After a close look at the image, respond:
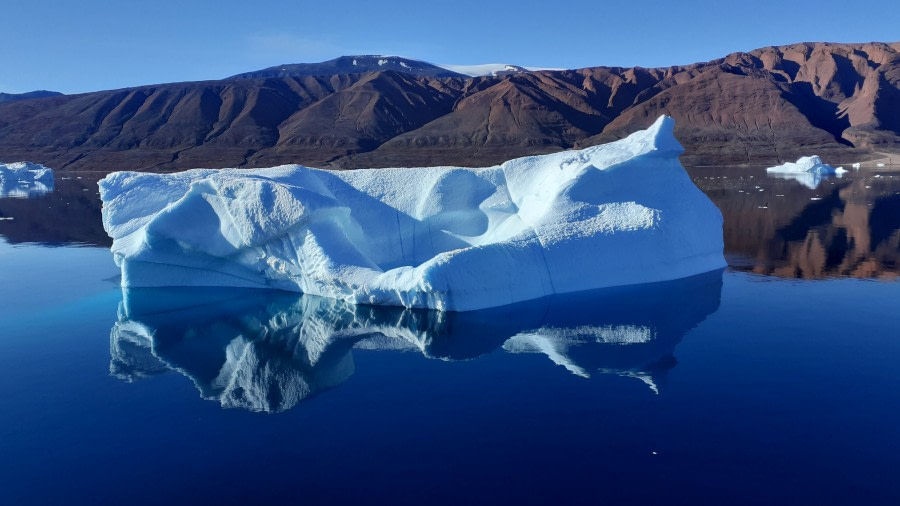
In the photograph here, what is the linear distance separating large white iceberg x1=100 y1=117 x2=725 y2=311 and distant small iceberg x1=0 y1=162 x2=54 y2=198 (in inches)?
1293

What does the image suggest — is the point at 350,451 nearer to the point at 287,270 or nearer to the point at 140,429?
the point at 140,429

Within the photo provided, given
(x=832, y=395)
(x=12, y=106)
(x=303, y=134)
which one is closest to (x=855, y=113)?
(x=303, y=134)

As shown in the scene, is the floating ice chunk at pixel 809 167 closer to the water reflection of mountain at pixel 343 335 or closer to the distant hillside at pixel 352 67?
the water reflection of mountain at pixel 343 335

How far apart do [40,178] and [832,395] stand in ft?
174

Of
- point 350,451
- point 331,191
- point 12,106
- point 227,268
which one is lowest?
point 350,451

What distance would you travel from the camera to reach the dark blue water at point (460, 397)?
5.96 m

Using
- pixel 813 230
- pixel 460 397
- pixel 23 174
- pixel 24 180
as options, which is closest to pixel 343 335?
pixel 460 397

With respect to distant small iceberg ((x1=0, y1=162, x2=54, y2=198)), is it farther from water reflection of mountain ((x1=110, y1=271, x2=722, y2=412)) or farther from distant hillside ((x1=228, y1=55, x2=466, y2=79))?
distant hillside ((x1=228, y1=55, x2=466, y2=79))

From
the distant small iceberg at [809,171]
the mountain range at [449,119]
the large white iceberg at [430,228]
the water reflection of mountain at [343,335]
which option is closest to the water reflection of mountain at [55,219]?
the large white iceberg at [430,228]

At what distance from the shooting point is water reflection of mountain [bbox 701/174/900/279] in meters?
14.9

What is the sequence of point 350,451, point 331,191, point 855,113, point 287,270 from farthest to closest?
point 855,113, point 331,191, point 287,270, point 350,451

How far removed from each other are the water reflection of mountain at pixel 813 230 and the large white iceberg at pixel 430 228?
240cm

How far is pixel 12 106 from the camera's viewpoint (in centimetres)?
8656

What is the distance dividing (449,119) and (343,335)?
6983 centimetres
